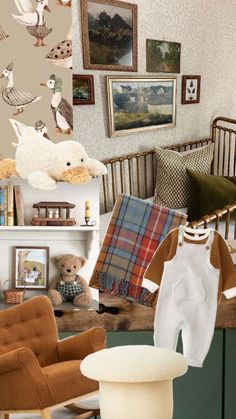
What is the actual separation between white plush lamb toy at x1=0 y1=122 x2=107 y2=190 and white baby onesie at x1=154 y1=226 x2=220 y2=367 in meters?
0.32

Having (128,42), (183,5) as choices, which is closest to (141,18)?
(128,42)

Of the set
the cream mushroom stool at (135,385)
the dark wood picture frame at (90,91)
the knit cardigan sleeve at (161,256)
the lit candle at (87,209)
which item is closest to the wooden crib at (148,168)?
the dark wood picture frame at (90,91)

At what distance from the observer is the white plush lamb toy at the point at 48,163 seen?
1667 mm

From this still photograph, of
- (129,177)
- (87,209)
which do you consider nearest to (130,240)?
(87,209)

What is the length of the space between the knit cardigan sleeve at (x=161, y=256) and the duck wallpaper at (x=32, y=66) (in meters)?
2.18

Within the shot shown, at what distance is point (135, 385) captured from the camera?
2.90 ft

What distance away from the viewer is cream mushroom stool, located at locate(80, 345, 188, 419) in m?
0.87

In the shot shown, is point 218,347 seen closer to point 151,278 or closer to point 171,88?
point 151,278

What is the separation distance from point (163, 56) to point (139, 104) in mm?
501

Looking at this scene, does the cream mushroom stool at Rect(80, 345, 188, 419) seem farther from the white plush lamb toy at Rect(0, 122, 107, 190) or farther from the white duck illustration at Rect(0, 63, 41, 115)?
the white duck illustration at Rect(0, 63, 41, 115)

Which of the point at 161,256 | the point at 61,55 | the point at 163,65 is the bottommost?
the point at 161,256

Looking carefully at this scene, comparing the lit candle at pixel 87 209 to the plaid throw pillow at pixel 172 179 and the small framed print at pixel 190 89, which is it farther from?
the small framed print at pixel 190 89

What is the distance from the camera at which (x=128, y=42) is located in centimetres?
505

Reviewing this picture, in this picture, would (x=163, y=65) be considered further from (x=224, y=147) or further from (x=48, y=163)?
(x=48, y=163)
